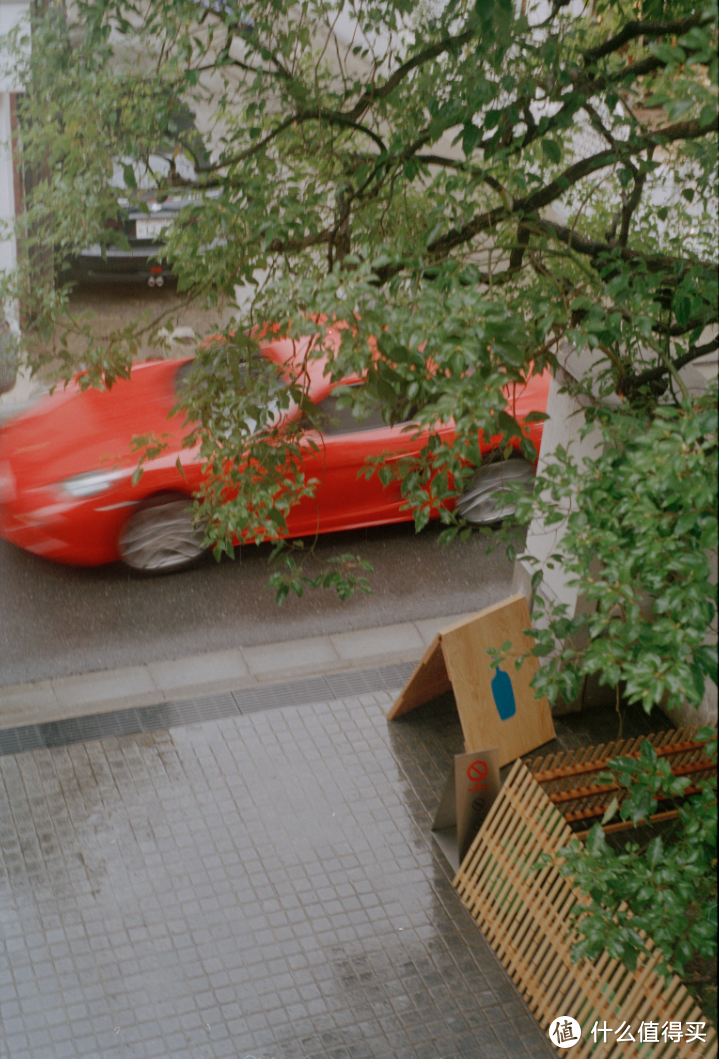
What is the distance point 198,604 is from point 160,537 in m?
0.61

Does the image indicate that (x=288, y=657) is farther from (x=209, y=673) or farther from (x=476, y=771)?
(x=476, y=771)

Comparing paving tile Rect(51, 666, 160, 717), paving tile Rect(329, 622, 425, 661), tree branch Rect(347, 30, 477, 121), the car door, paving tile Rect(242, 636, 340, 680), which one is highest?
tree branch Rect(347, 30, 477, 121)

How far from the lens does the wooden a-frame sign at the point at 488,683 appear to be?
230 inches

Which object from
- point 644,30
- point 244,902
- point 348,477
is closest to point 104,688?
point 244,902

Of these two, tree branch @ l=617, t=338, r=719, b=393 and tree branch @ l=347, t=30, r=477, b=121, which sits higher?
tree branch @ l=347, t=30, r=477, b=121

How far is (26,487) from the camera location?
24.6 ft

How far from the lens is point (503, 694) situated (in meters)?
6.07

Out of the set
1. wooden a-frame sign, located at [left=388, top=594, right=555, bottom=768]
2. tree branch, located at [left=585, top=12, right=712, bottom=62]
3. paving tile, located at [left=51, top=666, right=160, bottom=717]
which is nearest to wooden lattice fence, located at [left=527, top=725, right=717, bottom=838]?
wooden a-frame sign, located at [left=388, top=594, right=555, bottom=768]

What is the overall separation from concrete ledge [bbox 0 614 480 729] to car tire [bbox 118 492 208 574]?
41.6 inches

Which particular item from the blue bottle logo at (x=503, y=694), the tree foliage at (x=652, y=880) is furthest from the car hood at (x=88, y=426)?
the tree foliage at (x=652, y=880)

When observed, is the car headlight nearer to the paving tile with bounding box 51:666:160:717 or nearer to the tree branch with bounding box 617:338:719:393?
the paving tile with bounding box 51:666:160:717

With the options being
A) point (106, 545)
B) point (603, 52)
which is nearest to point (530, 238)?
point (603, 52)

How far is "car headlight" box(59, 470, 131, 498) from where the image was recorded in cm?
740

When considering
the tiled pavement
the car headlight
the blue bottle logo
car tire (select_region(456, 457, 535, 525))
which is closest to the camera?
the tiled pavement
